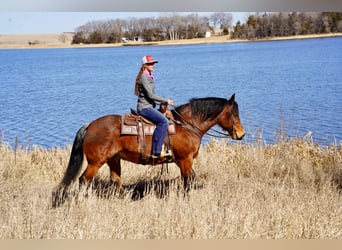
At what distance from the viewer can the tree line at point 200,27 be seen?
5.30 meters

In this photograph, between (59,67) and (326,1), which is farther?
(59,67)

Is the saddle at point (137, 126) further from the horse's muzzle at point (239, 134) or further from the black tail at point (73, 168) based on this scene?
the horse's muzzle at point (239, 134)

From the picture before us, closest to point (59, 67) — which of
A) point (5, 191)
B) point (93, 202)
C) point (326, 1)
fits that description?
point (5, 191)

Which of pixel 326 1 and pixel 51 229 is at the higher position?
pixel 326 1

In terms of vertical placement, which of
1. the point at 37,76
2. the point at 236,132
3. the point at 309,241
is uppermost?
the point at 37,76

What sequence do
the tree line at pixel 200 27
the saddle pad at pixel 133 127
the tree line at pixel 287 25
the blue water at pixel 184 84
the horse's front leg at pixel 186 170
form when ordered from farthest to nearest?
the tree line at pixel 287 25
the blue water at pixel 184 84
the tree line at pixel 200 27
the horse's front leg at pixel 186 170
the saddle pad at pixel 133 127

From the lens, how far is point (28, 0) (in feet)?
14.1

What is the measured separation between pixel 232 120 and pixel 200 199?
0.80 m

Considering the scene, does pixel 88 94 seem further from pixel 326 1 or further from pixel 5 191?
pixel 326 1

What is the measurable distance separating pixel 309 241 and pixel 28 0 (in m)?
3.23

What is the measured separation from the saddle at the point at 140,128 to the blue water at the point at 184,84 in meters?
1.07

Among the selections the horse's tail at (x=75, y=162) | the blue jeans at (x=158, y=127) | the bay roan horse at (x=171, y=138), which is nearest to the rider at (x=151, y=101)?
the blue jeans at (x=158, y=127)

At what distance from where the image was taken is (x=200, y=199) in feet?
14.5

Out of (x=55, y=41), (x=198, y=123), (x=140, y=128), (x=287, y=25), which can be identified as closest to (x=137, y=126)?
(x=140, y=128)
